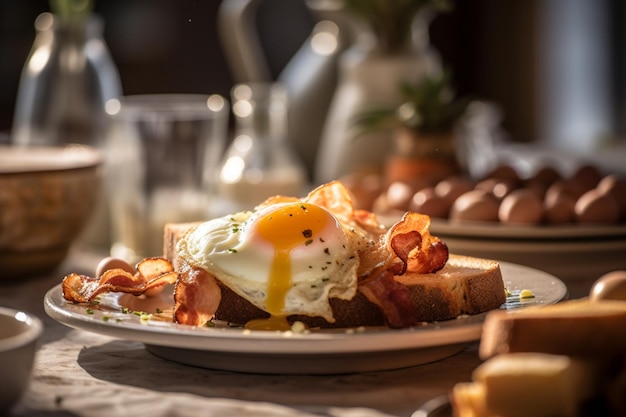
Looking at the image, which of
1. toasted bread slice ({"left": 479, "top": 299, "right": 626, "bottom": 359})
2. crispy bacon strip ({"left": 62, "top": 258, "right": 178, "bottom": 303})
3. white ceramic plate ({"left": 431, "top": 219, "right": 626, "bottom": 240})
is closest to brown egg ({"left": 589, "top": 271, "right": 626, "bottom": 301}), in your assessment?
toasted bread slice ({"left": 479, "top": 299, "right": 626, "bottom": 359})

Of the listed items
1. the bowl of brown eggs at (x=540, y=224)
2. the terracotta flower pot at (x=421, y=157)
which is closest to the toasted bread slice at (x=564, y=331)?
the bowl of brown eggs at (x=540, y=224)

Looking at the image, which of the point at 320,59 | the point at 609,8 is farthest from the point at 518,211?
the point at 609,8

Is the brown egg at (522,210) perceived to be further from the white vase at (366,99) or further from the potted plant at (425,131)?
the white vase at (366,99)

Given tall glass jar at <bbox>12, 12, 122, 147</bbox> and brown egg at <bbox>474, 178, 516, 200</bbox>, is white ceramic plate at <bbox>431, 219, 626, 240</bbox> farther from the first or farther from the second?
tall glass jar at <bbox>12, 12, 122, 147</bbox>

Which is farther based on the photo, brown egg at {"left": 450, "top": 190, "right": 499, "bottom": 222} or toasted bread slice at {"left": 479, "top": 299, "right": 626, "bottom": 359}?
brown egg at {"left": 450, "top": 190, "right": 499, "bottom": 222}

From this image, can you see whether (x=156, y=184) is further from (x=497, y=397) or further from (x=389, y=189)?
(x=497, y=397)

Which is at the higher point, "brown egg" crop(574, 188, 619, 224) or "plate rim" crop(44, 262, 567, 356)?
"plate rim" crop(44, 262, 567, 356)

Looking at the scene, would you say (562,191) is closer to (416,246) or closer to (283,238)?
(416,246)
